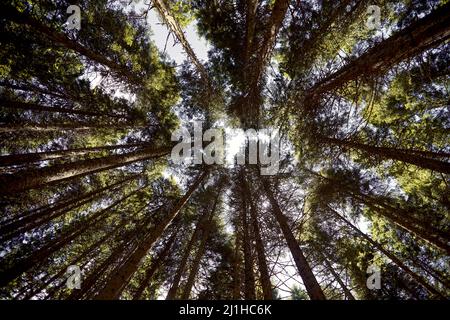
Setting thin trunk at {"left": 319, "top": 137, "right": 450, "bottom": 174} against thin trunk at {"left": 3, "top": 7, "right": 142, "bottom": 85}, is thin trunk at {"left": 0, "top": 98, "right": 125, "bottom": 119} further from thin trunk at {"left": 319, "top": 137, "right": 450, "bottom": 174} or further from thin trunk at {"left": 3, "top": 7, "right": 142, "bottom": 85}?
thin trunk at {"left": 319, "top": 137, "right": 450, "bottom": 174}

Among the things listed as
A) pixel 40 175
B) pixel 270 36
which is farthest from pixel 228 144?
pixel 40 175

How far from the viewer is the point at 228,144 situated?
1434 cm

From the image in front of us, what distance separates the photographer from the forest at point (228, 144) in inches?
291

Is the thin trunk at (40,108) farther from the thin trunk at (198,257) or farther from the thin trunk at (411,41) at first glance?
the thin trunk at (411,41)

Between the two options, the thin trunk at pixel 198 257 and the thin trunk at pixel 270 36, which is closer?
the thin trunk at pixel 270 36

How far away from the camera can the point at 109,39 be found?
35.7ft

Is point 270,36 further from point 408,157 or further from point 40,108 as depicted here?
point 40,108

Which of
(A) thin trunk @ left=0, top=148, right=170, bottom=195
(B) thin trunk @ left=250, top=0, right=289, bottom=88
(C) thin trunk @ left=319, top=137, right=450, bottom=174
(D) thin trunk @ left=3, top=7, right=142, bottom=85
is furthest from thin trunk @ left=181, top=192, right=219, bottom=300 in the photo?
(D) thin trunk @ left=3, top=7, right=142, bottom=85

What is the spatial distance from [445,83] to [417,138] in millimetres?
2244

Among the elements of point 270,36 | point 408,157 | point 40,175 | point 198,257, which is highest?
point 270,36

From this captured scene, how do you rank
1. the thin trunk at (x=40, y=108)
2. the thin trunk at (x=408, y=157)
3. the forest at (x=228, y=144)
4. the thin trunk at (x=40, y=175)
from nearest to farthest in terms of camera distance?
the thin trunk at (x=40, y=175) → the thin trunk at (x=408, y=157) → the forest at (x=228, y=144) → the thin trunk at (x=40, y=108)

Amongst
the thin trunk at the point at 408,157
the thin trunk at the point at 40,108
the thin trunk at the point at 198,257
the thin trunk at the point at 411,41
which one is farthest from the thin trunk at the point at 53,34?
the thin trunk at the point at 411,41

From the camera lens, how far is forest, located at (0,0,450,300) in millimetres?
7391
